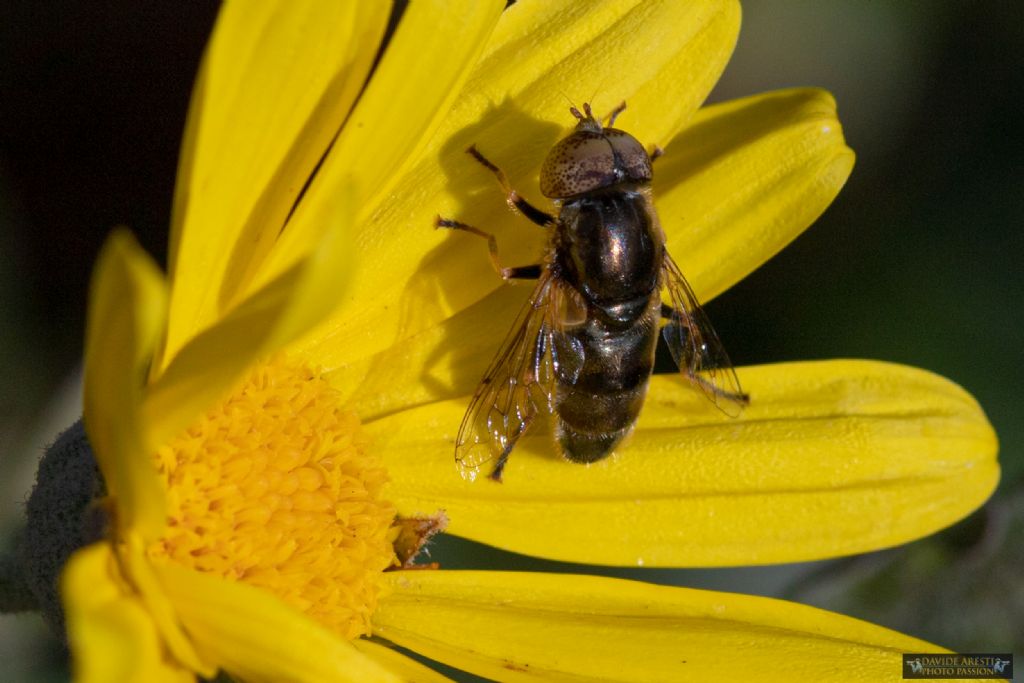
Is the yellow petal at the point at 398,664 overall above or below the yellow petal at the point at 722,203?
below

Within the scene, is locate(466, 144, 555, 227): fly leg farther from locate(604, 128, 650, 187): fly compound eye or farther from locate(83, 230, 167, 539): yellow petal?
locate(83, 230, 167, 539): yellow petal

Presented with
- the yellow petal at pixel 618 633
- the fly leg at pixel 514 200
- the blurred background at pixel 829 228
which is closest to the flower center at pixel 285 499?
the yellow petal at pixel 618 633

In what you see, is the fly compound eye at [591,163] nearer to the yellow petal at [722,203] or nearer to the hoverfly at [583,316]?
the hoverfly at [583,316]

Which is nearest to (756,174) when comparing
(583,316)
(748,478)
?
(583,316)

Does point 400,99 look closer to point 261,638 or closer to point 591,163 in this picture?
point 591,163

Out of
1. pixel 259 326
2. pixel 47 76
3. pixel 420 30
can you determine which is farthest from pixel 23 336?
pixel 259 326

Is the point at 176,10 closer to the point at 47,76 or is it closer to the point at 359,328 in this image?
the point at 47,76
